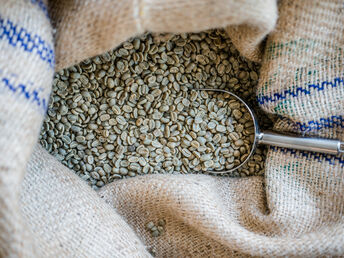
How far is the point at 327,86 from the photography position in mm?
1171

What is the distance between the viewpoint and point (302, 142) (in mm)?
1202

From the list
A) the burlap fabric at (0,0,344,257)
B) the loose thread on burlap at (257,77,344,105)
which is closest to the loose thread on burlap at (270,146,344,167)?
the burlap fabric at (0,0,344,257)

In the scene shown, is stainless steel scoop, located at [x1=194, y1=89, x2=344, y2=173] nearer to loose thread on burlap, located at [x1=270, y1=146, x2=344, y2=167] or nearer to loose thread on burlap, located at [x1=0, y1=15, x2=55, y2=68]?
loose thread on burlap, located at [x1=270, y1=146, x2=344, y2=167]

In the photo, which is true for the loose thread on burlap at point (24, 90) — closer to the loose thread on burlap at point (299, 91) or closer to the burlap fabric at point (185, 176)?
the burlap fabric at point (185, 176)

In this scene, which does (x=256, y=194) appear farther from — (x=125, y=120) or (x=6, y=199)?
(x=6, y=199)

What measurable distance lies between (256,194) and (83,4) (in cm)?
75

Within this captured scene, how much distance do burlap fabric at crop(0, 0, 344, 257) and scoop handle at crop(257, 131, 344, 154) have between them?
0.04 metres

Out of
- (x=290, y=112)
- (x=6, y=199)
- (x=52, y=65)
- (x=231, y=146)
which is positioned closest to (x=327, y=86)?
(x=290, y=112)

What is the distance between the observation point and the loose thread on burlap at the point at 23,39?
989 millimetres

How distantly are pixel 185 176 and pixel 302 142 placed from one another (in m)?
0.36

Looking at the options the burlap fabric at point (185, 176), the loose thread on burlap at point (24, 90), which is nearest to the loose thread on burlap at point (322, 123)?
the burlap fabric at point (185, 176)

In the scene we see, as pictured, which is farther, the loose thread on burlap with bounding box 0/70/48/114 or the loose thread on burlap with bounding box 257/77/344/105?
the loose thread on burlap with bounding box 257/77/344/105

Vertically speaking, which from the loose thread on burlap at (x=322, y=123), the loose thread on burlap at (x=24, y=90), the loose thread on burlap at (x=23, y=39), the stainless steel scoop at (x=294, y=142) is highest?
the loose thread on burlap at (x=23, y=39)

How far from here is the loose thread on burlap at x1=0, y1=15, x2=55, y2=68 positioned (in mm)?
989
